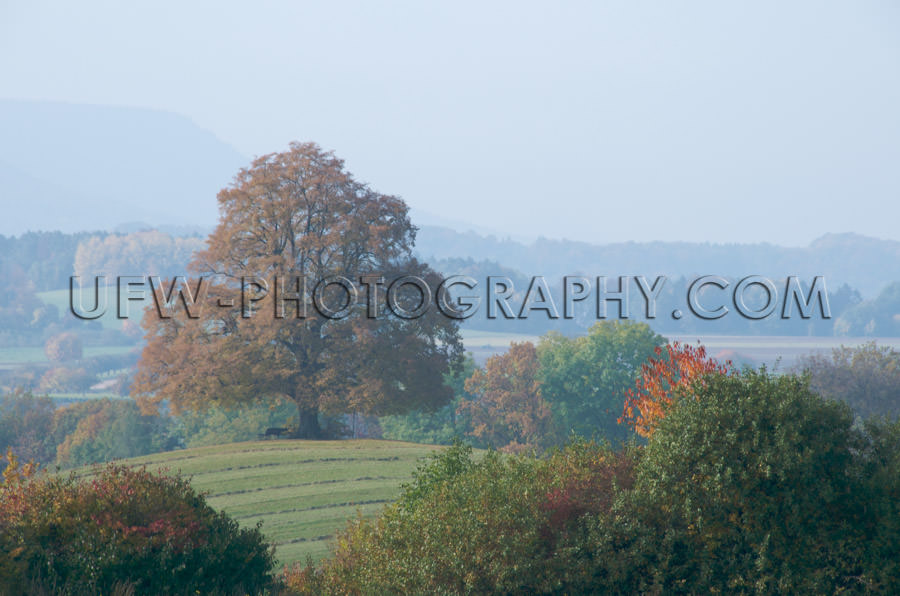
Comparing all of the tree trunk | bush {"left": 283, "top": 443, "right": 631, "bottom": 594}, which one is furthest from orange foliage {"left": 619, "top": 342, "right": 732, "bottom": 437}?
the tree trunk

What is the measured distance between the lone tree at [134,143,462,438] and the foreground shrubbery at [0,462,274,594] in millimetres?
19013

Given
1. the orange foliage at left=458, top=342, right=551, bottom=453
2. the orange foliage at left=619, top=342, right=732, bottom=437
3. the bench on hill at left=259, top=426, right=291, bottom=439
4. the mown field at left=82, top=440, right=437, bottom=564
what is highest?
the orange foliage at left=619, top=342, right=732, bottom=437

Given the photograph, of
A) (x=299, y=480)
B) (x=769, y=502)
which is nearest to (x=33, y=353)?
(x=299, y=480)

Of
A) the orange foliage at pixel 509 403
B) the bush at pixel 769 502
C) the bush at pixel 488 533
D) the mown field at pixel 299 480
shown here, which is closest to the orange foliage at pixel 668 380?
the bush at pixel 488 533

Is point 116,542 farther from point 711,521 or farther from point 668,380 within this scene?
point 668,380

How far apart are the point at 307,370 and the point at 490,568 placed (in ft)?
73.9

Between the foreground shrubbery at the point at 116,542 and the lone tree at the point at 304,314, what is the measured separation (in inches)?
749

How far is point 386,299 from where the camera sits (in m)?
31.7

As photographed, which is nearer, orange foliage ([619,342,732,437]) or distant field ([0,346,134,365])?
orange foliage ([619,342,732,437])

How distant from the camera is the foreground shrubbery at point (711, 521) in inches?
394

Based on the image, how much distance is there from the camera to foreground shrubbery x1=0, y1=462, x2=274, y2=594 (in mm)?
9891

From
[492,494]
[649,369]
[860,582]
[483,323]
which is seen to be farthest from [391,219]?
[483,323]

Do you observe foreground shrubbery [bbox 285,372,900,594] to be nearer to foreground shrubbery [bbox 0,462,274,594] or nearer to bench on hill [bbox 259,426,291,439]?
foreground shrubbery [bbox 0,462,274,594]

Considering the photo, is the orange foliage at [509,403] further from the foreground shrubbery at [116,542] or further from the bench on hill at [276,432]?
the foreground shrubbery at [116,542]
